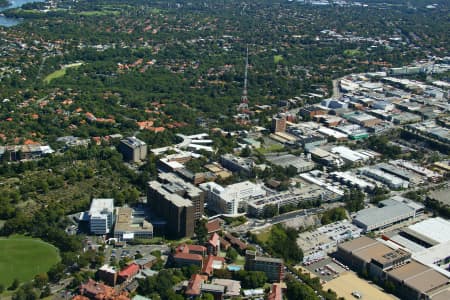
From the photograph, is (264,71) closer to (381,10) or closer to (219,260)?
(219,260)

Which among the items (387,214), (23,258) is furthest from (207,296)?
(387,214)

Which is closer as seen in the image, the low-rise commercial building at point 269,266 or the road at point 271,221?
the low-rise commercial building at point 269,266

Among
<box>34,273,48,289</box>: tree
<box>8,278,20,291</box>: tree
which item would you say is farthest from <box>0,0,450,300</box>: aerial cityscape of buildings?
<box>8,278,20,291</box>: tree

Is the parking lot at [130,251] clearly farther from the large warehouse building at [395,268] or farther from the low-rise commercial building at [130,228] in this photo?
the large warehouse building at [395,268]

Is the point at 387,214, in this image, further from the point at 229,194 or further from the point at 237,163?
the point at 237,163

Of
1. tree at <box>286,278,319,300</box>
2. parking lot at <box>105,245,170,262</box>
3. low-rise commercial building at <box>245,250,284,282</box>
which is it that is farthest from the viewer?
parking lot at <box>105,245,170,262</box>

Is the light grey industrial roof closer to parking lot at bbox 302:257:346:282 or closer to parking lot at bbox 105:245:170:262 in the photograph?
parking lot at bbox 302:257:346:282

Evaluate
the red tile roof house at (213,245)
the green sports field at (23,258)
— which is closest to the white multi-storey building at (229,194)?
the red tile roof house at (213,245)
